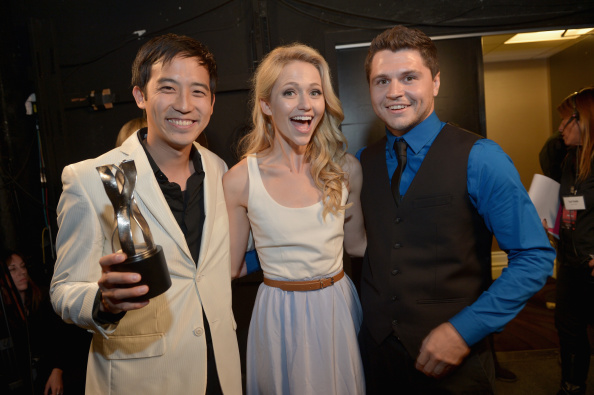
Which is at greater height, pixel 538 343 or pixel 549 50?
pixel 549 50

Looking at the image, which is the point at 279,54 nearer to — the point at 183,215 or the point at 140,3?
the point at 183,215

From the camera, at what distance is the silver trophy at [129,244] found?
2.94 ft

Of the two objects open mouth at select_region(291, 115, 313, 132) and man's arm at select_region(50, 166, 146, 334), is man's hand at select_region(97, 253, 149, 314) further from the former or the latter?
open mouth at select_region(291, 115, 313, 132)

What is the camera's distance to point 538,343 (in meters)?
3.71

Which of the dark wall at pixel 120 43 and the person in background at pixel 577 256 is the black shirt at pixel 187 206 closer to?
the dark wall at pixel 120 43

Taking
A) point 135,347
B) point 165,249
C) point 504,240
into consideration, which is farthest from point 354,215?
point 135,347

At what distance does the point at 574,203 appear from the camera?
2809 millimetres

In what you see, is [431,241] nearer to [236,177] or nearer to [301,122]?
[301,122]

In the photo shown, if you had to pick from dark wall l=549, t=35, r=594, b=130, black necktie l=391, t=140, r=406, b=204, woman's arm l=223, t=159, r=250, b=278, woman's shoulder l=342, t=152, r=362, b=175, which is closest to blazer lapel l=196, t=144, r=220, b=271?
woman's arm l=223, t=159, r=250, b=278

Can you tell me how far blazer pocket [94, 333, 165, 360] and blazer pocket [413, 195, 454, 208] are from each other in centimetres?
103

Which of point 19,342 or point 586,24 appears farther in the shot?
point 586,24

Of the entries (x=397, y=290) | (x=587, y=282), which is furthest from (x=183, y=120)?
(x=587, y=282)

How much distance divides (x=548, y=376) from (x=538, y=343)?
2.03 feet

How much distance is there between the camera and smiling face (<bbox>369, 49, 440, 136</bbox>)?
1.54 m
